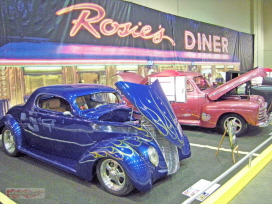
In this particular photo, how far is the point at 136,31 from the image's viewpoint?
926cm

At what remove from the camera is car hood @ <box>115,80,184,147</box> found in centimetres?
320

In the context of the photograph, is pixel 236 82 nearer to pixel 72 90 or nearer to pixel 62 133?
pixel 72 90

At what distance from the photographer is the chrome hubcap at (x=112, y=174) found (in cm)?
304

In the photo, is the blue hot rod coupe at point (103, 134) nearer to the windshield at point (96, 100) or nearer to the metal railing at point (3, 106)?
the windshield at point (96, 100)

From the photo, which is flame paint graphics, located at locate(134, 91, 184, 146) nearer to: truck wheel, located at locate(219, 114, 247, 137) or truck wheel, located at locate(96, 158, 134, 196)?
truck wheel, located at locate(96, 158, 134, 196)

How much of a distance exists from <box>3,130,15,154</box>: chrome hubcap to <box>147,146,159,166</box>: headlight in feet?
9.49

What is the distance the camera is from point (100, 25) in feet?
26.1

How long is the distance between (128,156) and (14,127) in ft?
8.54

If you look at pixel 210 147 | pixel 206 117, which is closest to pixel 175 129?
pixel 210 147

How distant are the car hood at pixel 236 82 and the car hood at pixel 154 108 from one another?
8.72 ft

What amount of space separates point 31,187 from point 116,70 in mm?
5655

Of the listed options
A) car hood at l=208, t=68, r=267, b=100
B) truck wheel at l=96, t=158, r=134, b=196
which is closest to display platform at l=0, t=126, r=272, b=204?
truck wheel at l=96, t=158, r=134, b=196

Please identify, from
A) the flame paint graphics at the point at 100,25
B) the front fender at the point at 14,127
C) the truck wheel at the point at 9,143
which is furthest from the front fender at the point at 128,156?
the flame paint graphics at the point at 100,25

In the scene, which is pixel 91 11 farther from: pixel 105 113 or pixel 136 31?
pixel 105 113
